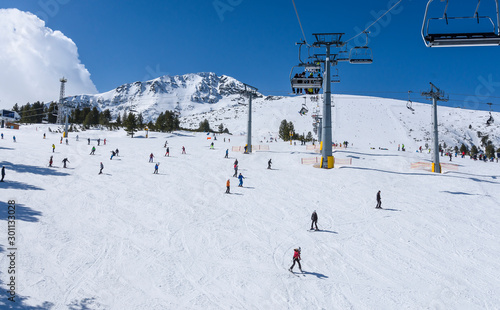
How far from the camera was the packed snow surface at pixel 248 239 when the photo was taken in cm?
1012

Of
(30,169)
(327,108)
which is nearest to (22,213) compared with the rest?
(30,169)

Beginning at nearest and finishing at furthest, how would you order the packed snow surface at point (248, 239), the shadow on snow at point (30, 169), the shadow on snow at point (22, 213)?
1. the packed snow surface at point (248, 239)
2. the shadow on snow at point (22, 213)
3. the shadow on snow at point (30, 169)

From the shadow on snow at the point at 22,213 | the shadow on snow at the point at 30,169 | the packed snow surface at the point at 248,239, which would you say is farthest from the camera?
the shadow on snow at the point at 30,169

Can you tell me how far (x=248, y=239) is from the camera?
14344 millimetres

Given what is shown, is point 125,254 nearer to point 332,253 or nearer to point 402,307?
point 332,253

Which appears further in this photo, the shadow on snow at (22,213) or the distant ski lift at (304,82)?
the distant ski lift at (304,82)

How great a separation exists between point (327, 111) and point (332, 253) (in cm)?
1973

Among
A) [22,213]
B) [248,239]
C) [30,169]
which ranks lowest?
[248,239]

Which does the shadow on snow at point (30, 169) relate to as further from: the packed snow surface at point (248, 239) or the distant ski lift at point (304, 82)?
the distant ski lift at point (304, 82)

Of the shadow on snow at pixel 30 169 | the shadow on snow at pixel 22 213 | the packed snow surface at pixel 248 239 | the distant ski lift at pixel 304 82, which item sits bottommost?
the packed snow surface at pixel 248 239

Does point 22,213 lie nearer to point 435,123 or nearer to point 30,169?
point 30,169

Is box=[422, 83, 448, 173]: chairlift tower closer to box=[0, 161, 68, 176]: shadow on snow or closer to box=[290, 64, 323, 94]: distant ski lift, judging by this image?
box=[290, 64, 323, 94]: distant ski lift

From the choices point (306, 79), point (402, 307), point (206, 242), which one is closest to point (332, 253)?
point (402, 307)

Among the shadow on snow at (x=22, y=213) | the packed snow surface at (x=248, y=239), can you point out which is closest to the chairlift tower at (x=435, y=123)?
the packed snow surface at (x=248, y=239)
